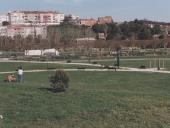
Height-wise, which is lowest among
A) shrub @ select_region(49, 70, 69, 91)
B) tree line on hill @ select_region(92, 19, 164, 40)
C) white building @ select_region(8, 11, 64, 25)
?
shrub @ select_region(49, 70, 69, 91)

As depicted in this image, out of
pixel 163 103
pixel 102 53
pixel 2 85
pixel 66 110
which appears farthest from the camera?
pixel 102 53

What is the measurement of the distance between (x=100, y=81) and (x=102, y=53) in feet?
111

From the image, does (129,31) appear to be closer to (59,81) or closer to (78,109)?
(59,81)

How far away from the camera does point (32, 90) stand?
63.7 ft

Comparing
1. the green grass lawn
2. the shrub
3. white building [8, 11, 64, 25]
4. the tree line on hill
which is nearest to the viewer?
the green grass lawn

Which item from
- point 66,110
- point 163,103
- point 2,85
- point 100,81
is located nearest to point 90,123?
point 66,110

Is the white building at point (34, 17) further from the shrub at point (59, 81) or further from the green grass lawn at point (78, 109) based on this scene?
the green grass lawn at point (78, 109)

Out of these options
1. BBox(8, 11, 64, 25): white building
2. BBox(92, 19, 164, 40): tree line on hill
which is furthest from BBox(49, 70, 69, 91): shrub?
BBox(8, 11, 64, 25): white building

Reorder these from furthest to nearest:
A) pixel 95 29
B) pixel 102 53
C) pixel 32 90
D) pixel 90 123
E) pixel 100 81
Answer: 1. pixel 95 29
2. pixel 102 53
3. pixel 100 81
4. pixel 32 90
5. pixel 90 123

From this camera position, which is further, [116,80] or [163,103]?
[116,80]

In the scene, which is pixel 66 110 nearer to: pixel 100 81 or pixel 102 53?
pixel 100 81

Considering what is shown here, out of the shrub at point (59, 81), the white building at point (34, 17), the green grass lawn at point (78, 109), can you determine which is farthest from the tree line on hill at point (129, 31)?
the green grass lawn at point (78, 109)

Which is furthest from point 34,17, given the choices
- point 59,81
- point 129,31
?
point 59,81

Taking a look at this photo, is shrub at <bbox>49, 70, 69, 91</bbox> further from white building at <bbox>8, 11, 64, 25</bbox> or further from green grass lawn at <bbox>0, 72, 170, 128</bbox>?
white building at <bbox>8, 11, 64, 25</bbox>
